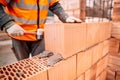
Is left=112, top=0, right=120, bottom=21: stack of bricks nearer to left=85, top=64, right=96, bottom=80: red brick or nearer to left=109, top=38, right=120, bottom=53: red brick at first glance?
left=109, top=38, right=120, bottom=53: red brick

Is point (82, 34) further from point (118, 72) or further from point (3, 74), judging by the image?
point (118, 72)

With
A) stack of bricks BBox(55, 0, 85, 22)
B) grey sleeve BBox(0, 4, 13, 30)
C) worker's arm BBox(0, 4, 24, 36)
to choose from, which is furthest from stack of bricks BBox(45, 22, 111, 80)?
stack of bricks BBox(55, 0, 85, 22)

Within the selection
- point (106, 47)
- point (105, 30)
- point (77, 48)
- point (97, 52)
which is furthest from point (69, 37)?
point (106, 47)

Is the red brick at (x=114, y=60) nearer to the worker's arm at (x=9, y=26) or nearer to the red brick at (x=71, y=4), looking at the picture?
the red brick at (x=71, y=4)

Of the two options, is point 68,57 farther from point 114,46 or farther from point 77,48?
point 114,46

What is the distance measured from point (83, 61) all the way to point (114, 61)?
76cm

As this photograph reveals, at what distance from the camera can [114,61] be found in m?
1.80

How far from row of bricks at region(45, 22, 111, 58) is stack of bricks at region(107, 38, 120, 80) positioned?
0.57 meters

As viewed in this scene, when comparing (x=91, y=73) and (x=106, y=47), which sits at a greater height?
(x=106, y=47)

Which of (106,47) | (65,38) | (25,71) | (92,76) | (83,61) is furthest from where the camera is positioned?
(106,47)

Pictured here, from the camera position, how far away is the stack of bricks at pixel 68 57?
85 centimetres

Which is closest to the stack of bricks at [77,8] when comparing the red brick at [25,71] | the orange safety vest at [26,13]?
the orange safety vest at [26,13]

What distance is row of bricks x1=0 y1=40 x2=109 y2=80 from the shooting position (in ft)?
2.64

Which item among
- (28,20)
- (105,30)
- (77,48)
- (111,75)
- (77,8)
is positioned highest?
(77,8)
